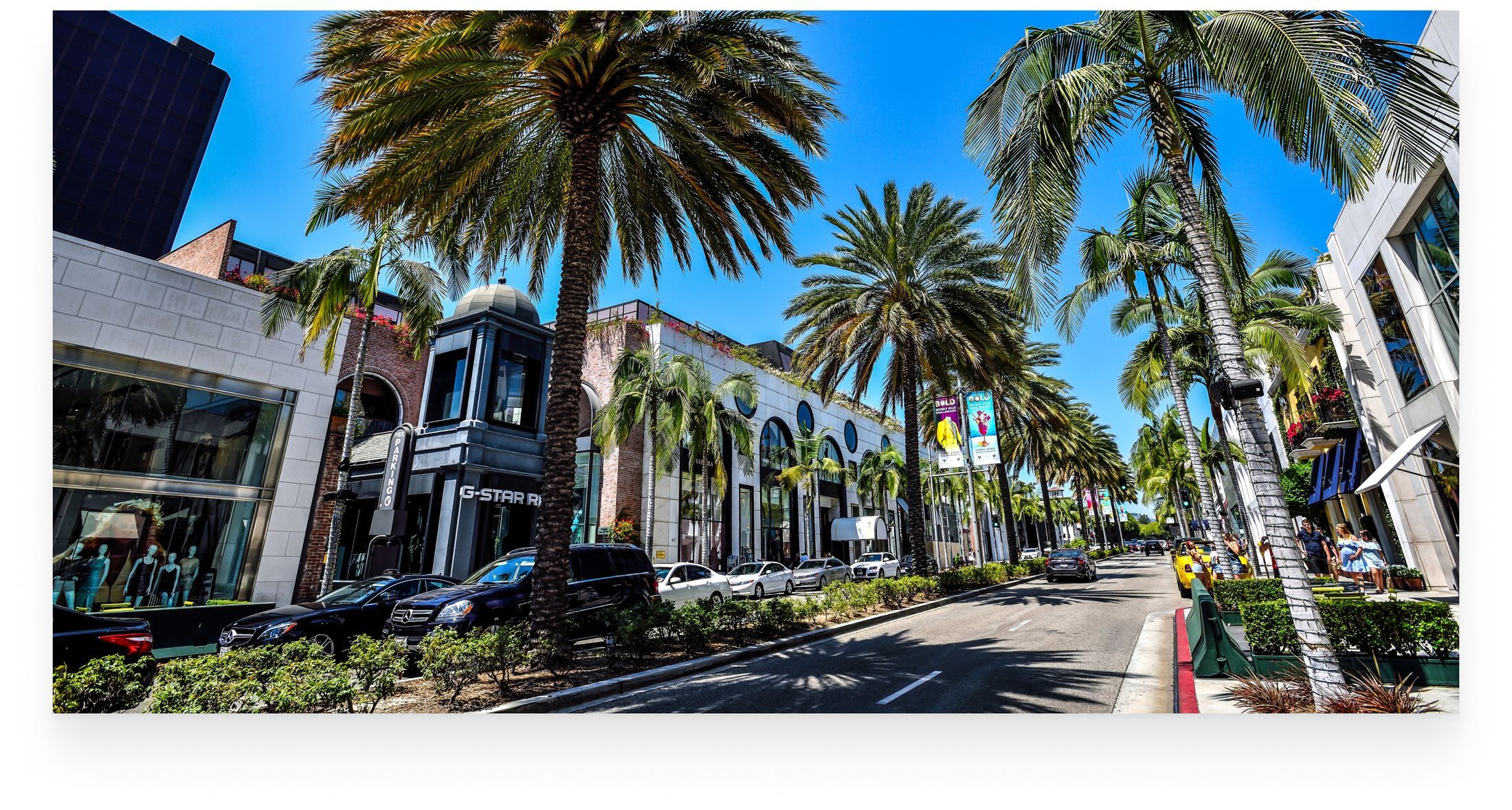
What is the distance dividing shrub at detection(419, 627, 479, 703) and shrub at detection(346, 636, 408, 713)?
0.38 metres

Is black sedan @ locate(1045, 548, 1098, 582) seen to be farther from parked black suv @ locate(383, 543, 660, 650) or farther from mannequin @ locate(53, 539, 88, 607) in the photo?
mannequin @ locate(53, 539, 88, 607)

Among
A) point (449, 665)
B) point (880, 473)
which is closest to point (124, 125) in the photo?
point (449, 665)

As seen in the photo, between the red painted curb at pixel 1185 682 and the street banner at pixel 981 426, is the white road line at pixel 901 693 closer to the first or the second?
the red painted curb at pixel 1185 682

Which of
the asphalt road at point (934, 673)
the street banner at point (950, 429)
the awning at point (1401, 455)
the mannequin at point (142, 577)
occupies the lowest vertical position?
the asphalt road at point (934, 673)

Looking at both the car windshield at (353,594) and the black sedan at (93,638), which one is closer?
the black sedan at (93,638)

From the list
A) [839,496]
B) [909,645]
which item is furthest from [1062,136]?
[839,496]

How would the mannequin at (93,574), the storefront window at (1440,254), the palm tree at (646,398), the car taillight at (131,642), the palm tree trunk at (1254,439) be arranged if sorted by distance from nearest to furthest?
the palm tree trunk at (1254,439), the car taillight at (131,642), the storefront window at (1440,254), the mannequin at (93,574), the palm tree at (646,398)

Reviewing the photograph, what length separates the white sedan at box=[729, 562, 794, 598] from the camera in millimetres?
24406

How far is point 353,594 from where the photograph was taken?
12047 mm

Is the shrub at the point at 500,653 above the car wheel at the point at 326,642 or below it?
above

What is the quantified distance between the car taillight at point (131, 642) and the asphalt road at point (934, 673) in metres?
5.72

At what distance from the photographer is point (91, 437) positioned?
1065cm

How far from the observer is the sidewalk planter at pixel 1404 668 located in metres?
5.84

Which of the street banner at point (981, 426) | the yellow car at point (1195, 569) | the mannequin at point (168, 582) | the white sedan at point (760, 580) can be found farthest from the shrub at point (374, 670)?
the street banner at point (981, 426)
